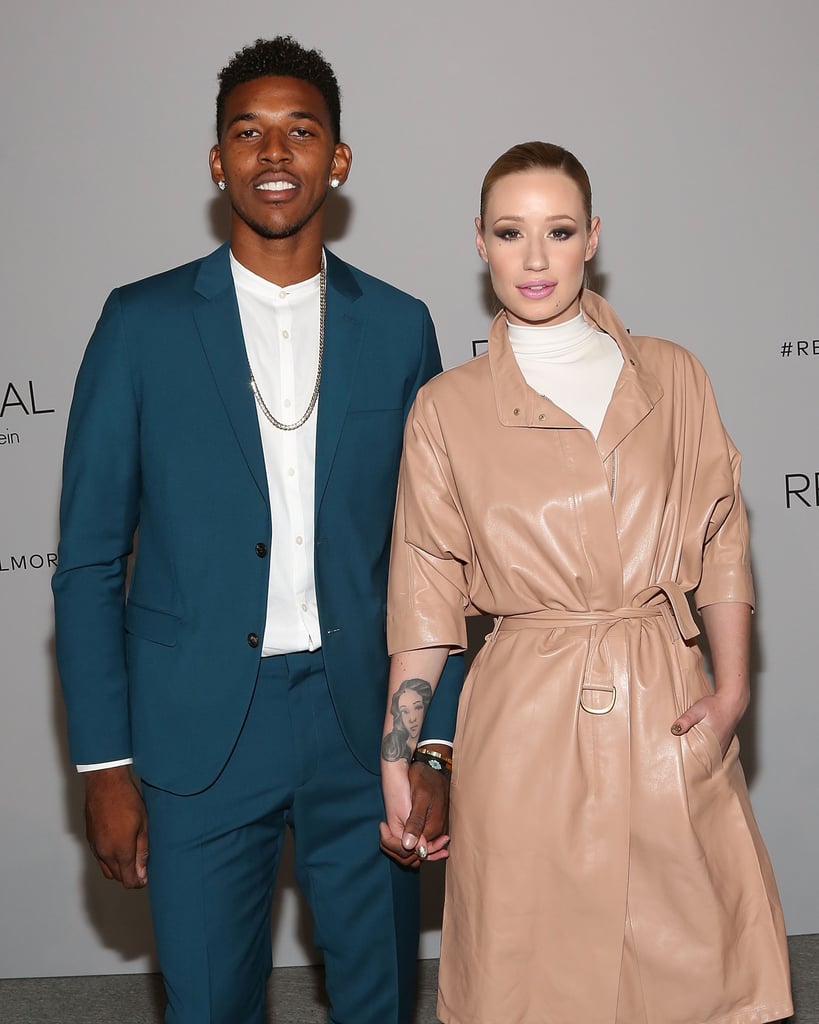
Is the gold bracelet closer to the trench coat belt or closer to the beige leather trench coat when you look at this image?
the beige leather trench coat

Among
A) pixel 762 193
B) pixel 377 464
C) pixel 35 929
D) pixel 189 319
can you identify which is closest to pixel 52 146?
pixel 189 319

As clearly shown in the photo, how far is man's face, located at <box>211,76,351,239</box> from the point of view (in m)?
2.15

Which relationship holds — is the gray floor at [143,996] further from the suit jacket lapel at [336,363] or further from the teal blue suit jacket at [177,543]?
the suit jacket lapel at [336,363]

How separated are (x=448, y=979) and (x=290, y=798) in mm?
407

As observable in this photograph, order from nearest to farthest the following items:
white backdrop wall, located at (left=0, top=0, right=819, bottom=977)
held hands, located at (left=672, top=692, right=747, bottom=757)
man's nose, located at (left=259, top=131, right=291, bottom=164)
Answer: held hands, located at (left=672, top=692, right=747, bottom=757) < man's nose, located at (left=259, top=131, right=291, bottom=164) < white backdrop wall, located at (left=0, top=0, right=819, bottom=977)

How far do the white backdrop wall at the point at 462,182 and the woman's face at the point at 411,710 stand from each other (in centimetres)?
140

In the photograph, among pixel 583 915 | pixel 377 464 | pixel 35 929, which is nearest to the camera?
pixel 583 915

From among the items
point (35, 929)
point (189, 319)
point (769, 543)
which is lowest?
point (35, 929)

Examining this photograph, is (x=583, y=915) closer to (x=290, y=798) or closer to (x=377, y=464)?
(x=290, y=798)

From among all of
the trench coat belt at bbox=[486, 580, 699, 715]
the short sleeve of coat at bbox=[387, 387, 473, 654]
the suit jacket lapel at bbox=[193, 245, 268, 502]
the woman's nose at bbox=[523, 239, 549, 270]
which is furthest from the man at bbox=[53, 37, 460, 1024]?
the woman's nose at bbox=[523, 239, 549, 270]

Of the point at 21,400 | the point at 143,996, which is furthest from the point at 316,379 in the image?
the point at 143,996

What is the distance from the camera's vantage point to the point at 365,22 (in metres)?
3.13

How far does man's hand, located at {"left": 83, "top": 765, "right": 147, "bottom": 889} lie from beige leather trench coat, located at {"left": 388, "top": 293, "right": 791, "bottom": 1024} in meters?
0.53

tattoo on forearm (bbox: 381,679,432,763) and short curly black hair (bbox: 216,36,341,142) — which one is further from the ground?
short curly black hair (bbox: 216,36,341,142)
